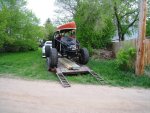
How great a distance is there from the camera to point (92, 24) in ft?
74.4

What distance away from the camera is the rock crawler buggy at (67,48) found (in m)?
15.9

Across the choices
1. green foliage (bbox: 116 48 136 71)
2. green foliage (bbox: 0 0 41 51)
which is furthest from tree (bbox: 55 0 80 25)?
green foliage (bbox: 116 48 136 71)

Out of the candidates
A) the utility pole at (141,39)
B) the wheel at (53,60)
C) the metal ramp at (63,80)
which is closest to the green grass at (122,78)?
the utility pole at (141,39)

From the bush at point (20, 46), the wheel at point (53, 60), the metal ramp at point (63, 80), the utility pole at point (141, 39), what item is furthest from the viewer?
the bush at point (20, 46)

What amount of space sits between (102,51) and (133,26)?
10.9m

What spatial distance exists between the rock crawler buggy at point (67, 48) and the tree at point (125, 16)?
9.92 metres

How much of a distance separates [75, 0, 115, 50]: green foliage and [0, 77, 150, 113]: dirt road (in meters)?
10.4

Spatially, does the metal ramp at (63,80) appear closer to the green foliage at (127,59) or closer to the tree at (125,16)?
the green foliage at (127,59)

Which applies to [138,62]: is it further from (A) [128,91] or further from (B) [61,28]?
(B) [61,28]

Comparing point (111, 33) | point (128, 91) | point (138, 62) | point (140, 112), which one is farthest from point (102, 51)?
point (140, 112)

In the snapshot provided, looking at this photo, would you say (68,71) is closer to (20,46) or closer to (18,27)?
(18,27)

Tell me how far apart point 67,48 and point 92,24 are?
6058 mm

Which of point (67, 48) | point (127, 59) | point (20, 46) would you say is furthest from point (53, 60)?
point (20, 46)

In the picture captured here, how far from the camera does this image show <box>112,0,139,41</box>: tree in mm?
28655
